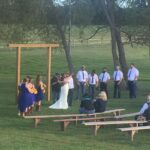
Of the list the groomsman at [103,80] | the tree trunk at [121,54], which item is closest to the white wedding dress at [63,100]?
the groomsman at [103,80]

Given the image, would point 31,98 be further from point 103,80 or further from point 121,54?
point 121,54

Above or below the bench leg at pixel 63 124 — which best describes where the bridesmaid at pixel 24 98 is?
above

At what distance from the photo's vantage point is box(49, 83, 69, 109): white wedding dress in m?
27.2

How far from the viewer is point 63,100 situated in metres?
27.4

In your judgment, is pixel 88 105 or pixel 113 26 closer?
pixel 88 105

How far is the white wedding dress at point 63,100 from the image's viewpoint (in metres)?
27.2

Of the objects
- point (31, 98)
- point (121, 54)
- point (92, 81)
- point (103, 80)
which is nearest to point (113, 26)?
point (121, 54)

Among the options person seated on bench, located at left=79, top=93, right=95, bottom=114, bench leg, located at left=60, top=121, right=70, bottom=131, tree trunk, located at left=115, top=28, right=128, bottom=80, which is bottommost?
bench leg, located at left=60, top=121, right=70, bottom=131

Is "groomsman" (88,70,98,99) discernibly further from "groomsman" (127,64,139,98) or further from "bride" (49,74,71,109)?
"bride" (49,74,71,109)

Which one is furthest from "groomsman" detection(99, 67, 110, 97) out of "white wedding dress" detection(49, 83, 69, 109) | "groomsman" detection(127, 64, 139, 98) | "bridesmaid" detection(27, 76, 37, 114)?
"bridesmaid" detection(27, 76, 37, 114)

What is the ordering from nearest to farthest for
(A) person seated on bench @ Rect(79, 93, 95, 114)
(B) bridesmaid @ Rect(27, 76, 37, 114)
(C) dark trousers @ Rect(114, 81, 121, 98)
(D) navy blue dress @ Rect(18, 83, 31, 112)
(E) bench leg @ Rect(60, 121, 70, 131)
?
(E) bench leg @ Rect(60, 121, 70, 131) → (A) person seated on bench @ Rect(79, 93, 95, 114) → (D) navy blue dress @ Rect(18, 83, 31, 112) → (B) bridesmaid @ Rect(27, 76, 37, 114) → (C) dark trousers @ Rect(114, 81, 121, 98)

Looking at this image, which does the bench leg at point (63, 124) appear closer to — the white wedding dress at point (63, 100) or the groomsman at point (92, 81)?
the white wedding dress at point (63, 100)

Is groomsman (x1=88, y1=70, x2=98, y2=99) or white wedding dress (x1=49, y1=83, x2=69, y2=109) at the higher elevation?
groomsman (x1=88, y1=70, x2=98, y2=99)

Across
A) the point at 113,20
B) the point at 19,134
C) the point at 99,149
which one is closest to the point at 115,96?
the point at 113,20
